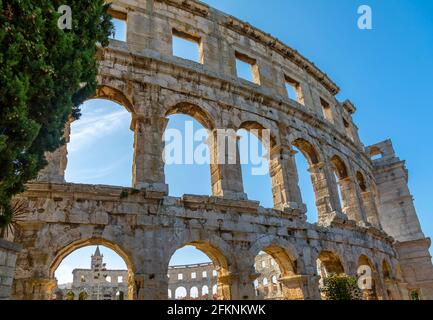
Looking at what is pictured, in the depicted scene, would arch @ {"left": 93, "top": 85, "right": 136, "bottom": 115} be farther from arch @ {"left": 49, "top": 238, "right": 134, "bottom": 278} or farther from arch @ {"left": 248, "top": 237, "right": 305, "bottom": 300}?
arch @ {"left": 248, "top": 237, "right": 305, "bottom": 300}

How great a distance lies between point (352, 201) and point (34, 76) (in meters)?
12.6

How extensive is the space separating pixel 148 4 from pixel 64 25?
6.68 meters

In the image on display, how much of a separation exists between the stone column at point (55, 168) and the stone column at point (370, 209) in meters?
12.8

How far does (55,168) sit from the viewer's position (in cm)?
803

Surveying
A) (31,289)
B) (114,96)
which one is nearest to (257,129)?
(114,96)

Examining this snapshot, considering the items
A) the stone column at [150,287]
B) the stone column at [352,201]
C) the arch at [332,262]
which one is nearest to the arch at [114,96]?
the stone column at [150,287]

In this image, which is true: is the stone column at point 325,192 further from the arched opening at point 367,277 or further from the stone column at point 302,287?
the stone column at point 302,287

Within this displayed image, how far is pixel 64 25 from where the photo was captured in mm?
5496

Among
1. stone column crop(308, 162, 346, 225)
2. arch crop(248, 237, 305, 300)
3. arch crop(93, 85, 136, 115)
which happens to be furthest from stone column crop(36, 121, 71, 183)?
stone column crop(308, 162, 346, 225)

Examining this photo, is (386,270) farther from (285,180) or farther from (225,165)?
(225,165)

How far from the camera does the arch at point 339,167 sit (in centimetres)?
1450
